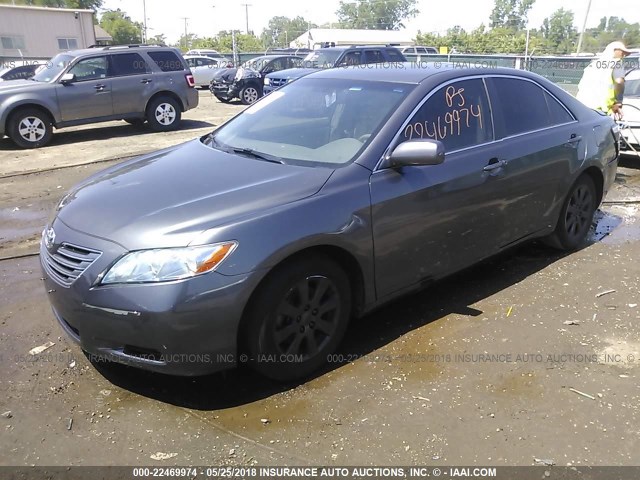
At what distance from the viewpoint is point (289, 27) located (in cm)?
13925

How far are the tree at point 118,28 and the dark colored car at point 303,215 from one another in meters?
65.2

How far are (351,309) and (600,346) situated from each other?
1646 millimetres

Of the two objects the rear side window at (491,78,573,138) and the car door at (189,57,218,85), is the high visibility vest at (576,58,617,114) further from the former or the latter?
the car door at (189,57,218,85)

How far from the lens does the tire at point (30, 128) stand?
35.2 feet

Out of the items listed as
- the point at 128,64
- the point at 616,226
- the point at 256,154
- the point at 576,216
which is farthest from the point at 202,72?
the point at 256,154

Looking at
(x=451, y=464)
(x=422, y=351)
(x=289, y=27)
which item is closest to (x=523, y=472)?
(x=451, y=464)

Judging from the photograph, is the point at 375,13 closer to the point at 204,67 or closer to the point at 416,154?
the point at 204,67

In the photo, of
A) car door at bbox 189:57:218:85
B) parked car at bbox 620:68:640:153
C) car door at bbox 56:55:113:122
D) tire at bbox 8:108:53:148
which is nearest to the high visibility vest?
parked car at bbox 620:68:640:153

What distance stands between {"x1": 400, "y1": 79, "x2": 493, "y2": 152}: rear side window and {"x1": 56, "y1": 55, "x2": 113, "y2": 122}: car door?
370 inches

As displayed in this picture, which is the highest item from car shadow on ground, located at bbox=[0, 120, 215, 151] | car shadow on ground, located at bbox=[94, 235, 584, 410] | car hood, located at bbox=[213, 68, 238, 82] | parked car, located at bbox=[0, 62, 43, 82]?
parked car, located at bbox=[0, 62, 43, 82]

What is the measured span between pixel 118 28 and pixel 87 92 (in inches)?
2316

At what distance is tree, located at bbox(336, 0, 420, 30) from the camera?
11206 cm

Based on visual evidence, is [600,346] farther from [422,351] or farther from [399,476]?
[399,476]

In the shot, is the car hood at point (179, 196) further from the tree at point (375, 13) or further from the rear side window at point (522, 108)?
the tree at point (375, 13)
